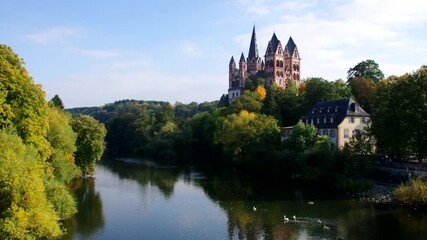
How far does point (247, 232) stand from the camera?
35.3 meters

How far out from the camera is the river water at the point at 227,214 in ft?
115

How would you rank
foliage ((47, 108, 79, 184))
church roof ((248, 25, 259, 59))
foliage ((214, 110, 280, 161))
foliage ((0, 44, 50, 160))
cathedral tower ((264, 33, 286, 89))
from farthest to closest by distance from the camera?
1. church roof ((248, 25, 259, 59))
2. cathedral tower ((264, 33, 286, 89))
3. foliage ((214, 110, 280, 161))
4. foliage ((47, 108, 79, 184))
5. foliage ((0, 44, 50, 160))

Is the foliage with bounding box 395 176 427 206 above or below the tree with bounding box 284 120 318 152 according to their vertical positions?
below

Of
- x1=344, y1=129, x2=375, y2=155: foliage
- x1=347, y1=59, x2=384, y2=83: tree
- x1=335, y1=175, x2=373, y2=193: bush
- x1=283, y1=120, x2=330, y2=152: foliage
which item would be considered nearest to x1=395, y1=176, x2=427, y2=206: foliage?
x1=335, y1=175, x2=373, y2=193: bush

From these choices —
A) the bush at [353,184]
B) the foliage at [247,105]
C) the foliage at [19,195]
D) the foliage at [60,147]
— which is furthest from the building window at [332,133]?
the foliage at [19,195]

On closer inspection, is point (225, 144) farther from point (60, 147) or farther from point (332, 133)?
point (60, 147)

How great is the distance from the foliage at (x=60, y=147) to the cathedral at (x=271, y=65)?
8291cm

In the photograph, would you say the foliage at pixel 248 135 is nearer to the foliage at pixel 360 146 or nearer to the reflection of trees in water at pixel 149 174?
the reflection of trees in water at pixel 149 174

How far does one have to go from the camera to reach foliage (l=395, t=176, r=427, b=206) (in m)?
41.9

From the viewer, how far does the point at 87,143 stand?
6091 cm

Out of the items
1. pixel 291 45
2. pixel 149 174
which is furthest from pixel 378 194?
pixel 291 45

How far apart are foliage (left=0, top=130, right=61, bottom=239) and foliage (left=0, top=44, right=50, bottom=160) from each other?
4056mm

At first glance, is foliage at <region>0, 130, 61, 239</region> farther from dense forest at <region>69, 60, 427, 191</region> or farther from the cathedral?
the cathedral

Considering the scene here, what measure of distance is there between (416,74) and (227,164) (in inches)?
1722
